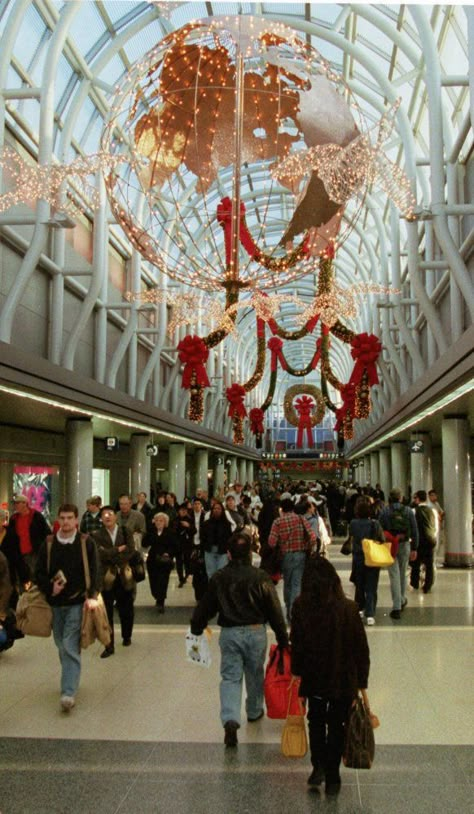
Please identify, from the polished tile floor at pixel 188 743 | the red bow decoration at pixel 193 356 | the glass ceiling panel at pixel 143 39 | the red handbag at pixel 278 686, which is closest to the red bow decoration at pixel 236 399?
the red bow decoration at pixel 193 356

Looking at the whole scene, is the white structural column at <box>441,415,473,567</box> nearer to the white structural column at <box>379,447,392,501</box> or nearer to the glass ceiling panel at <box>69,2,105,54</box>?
the glass ceiling panel at <box>69,2,105,54</box>

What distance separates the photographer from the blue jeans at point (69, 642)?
5914 millimetres

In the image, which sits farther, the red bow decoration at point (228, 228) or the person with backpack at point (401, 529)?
the person with backpack at point (401, 529)

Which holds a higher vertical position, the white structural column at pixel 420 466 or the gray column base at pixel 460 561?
the white structural column at pixel 420 466

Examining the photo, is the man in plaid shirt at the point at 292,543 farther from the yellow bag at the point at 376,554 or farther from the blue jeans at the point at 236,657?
the blue jeans at the point at 236,657

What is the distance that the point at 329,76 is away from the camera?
609 cm

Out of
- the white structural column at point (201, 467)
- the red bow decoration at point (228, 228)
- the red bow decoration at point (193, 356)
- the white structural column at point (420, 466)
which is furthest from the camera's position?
the white structural column at point (201, 467)

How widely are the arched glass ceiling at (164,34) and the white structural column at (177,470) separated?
474 inches

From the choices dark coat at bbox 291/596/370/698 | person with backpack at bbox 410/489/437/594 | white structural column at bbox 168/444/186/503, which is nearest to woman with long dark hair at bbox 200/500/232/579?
person with backpack at bbox 410/489/437/594

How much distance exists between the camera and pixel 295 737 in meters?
4.47

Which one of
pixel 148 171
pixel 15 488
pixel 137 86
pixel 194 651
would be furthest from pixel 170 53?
pixel 15 488

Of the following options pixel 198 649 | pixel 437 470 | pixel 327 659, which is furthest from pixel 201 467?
pixel 327 659

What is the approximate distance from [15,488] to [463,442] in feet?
36.4

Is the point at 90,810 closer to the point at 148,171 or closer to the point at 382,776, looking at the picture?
the point at 382,776
